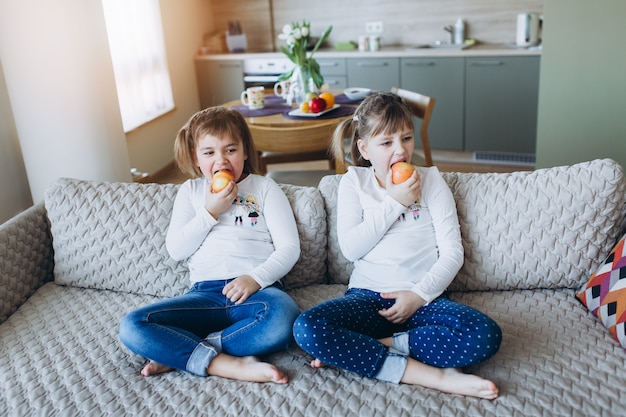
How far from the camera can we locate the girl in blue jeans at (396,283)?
1.57 m

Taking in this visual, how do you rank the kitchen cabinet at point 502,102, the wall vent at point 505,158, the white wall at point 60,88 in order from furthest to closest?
1. the wall vent at point 505,158
2. the kitchen cabinet at point 502,102
3. the white wall at point 60,88

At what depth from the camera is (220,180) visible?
192 centimetres

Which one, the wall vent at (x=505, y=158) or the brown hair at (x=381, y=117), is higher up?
the brown hair at (x=381, y=117)

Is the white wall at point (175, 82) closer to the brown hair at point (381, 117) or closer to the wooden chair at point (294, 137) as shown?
the wooden chair at point (294, 137)

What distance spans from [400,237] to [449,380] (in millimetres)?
485

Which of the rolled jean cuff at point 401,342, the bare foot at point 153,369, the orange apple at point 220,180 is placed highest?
the orange apple at point 220,180

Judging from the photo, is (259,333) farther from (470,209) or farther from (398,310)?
(470,209)

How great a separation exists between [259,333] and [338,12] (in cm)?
405

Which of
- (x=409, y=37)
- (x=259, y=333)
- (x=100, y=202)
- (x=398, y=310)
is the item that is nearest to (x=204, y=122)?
(x=100, y=202)

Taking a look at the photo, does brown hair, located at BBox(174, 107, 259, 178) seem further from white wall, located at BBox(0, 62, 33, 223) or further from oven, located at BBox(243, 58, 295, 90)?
oven, located at BBox(243, 58, 295, 90)

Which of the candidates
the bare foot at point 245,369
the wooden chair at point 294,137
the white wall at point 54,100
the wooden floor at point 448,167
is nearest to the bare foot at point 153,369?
the bare foot at point 245,369

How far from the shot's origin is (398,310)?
5.68ft

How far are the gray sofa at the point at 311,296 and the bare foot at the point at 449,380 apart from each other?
3 centimetres

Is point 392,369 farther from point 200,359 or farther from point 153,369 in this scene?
point 153,369
